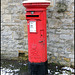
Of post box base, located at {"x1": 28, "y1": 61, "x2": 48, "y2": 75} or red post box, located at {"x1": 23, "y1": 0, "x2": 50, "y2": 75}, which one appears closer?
red post box, located at {"x1": 23, "y1": 0, "x2": 50, "y2": 75}

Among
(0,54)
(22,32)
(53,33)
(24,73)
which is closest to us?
(24,73)

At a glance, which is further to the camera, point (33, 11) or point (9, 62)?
point (9, 62)

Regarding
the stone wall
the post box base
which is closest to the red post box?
the post box base

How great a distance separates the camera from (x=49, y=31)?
3848 millimetres

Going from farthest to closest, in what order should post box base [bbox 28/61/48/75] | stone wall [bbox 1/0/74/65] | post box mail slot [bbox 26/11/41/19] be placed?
stone wall [bbox 1/0/74/65]
post box base [bbox 28/61/48/75]
post box mail slot [bbox 26/11/41/19]

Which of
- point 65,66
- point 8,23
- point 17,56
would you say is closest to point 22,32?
point 8,23

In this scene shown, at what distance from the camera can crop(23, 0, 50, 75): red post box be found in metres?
2.87

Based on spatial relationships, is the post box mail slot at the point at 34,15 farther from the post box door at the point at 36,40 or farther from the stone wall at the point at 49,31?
the stone wall at the point at 49,31

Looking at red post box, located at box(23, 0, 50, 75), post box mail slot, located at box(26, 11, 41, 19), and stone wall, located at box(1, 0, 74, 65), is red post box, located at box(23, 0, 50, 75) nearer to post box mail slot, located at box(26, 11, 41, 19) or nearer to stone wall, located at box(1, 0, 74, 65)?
post box mail slot, located at box(26, 11, 41, 19)

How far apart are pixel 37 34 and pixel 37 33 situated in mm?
23

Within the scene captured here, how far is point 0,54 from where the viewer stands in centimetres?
437

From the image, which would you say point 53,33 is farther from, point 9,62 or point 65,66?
point 9,62

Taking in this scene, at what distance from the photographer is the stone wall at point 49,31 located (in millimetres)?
3695

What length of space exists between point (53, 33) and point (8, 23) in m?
1.39
